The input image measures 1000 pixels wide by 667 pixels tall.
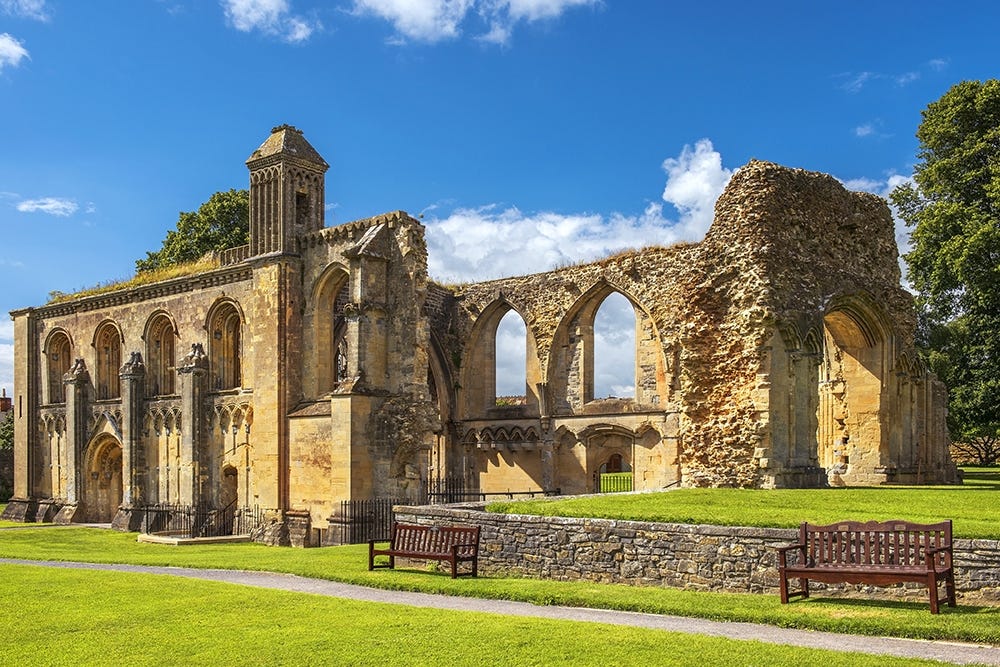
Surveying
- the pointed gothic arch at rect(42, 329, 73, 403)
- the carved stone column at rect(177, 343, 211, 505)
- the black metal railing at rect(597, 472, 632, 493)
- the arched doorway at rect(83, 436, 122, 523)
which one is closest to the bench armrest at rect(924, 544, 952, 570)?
the black metal railing at rect(597, 472, 632, 493)

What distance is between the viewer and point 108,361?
113 ft

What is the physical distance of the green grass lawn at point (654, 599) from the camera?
31.3 ft

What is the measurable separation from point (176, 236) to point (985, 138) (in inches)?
1286

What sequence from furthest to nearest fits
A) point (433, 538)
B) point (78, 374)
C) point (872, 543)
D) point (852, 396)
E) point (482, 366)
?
1. point (78, 374)
2. point (482, 366)
3. point (852, 396)
4. point (433, 538)
5. point (872, 543)

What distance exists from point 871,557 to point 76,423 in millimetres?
29513

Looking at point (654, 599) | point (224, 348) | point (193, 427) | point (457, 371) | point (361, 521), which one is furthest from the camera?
point (457, 371)

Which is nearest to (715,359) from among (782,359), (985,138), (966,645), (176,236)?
(782,359)

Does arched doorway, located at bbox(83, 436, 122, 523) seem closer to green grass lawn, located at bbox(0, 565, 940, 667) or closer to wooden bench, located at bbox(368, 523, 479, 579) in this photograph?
wooden bench, located at bbox(368, 523, 479, 579)

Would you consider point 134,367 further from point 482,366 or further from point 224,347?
point 482,366

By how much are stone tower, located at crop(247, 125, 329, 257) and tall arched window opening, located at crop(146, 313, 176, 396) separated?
220 inches

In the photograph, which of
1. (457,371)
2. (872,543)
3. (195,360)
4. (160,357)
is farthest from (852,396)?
(160,357)

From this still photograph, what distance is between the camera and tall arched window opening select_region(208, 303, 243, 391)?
29984 millimetres

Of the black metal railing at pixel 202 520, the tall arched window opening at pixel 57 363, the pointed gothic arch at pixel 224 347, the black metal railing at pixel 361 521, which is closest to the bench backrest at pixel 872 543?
the black metal railing at pixel 361 521

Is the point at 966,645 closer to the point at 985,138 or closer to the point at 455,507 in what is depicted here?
the point at 455,507
